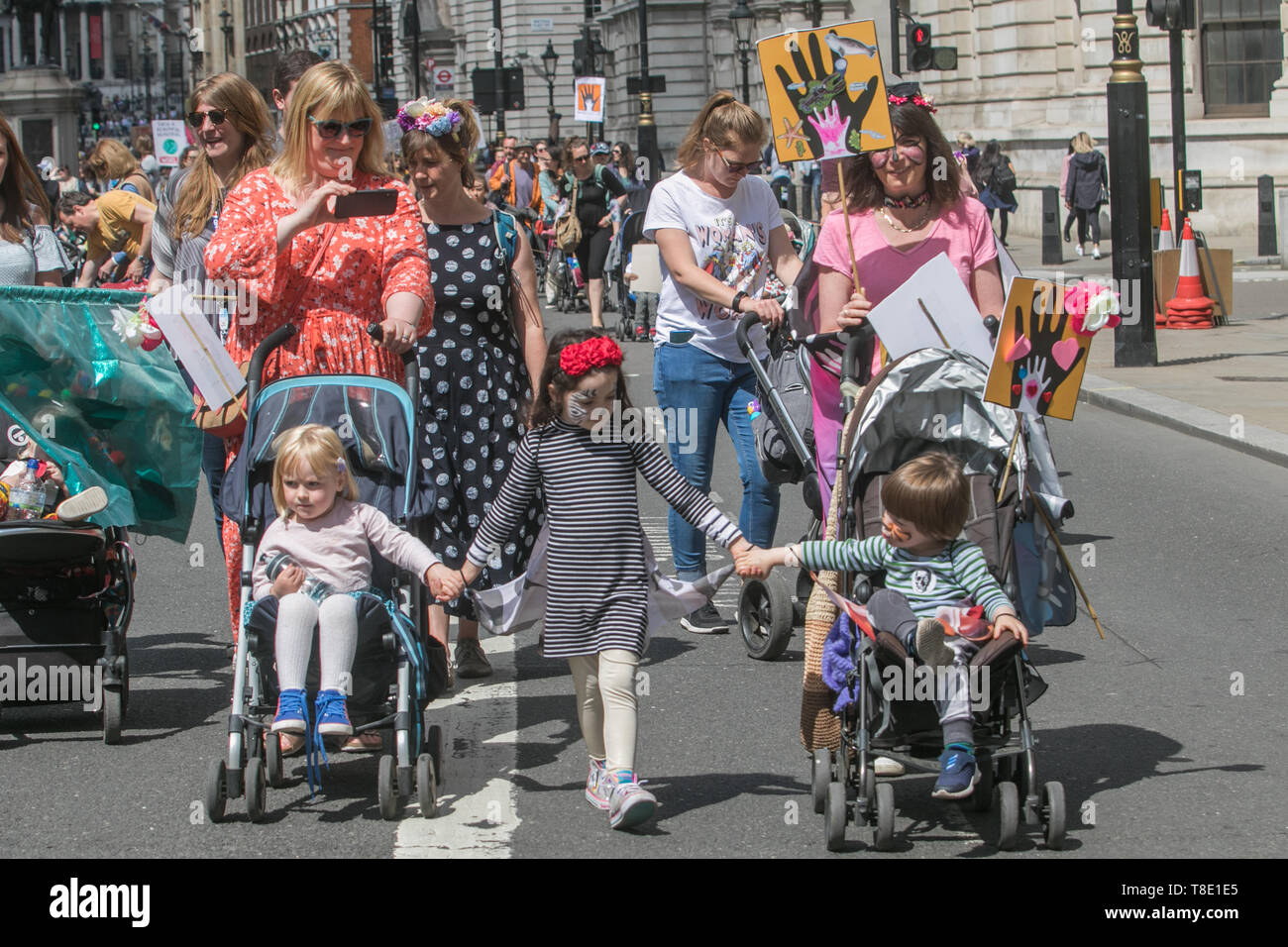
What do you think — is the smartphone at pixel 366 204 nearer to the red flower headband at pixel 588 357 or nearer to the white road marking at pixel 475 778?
the red flower headband at pixel 588 357

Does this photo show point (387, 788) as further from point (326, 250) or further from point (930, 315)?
point (930, 315)

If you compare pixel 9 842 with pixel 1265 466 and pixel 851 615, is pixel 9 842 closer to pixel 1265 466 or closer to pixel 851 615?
pixel 851 615

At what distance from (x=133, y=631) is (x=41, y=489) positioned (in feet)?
5.74

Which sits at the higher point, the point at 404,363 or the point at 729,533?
the point at 404,363

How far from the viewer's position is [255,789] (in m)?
5.16

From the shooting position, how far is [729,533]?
5.28 meters

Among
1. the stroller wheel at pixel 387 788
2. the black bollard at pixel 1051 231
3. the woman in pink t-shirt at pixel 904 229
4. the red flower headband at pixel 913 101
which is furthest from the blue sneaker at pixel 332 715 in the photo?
the black bollard at pixel 1051 231

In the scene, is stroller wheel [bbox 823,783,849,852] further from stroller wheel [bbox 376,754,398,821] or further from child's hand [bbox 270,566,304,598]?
child's hand [bbox 270,566,304,598]

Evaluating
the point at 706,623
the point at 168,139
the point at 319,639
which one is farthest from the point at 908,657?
the point at 168,139

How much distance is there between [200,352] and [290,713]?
130 centimetres

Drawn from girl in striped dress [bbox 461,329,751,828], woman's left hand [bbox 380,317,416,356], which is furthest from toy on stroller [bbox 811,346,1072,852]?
woman's left hand [bbox 380,317,416,356]
